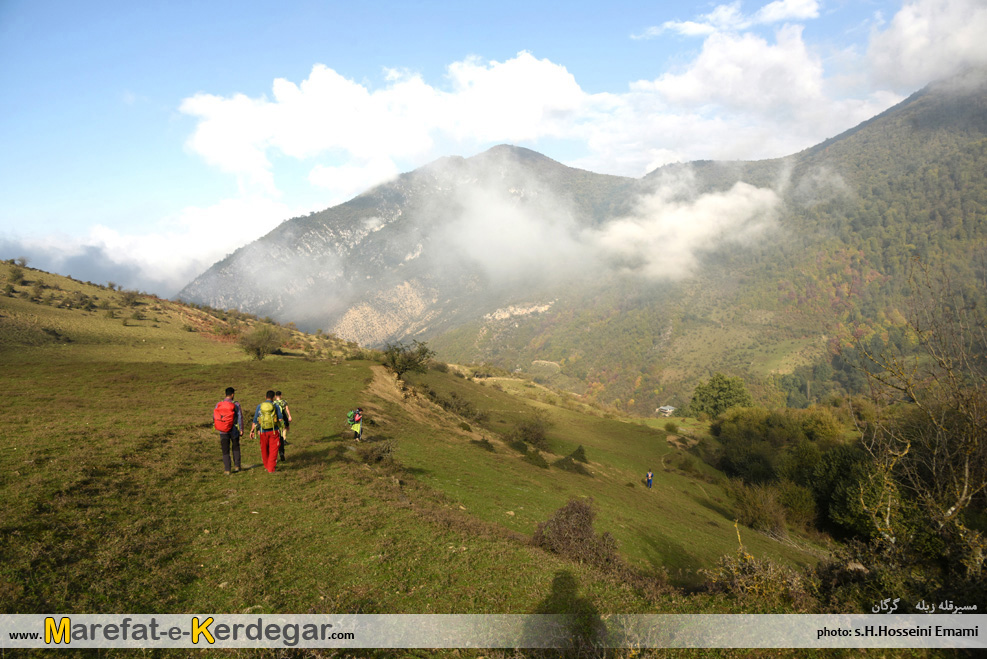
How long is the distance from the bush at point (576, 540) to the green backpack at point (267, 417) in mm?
8726

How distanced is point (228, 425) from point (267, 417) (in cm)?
109

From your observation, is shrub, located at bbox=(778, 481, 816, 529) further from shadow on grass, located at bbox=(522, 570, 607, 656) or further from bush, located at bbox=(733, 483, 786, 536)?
shadow on grass, located at bbox=(522, 570, 607, 656)

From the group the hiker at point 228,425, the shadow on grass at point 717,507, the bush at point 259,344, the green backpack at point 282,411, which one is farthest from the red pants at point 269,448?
the shadow on grass at point 717,507

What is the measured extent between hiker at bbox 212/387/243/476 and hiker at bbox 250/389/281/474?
1.73 feet

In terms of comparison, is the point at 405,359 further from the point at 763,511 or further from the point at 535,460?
the point at 763,511

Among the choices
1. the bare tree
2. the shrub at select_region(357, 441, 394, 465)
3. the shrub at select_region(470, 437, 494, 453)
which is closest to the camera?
the bare tree

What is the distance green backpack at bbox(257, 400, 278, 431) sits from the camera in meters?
13.3

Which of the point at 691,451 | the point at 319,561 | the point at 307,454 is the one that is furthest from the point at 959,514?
the point at 691,451

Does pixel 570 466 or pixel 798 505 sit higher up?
pixel 570 466

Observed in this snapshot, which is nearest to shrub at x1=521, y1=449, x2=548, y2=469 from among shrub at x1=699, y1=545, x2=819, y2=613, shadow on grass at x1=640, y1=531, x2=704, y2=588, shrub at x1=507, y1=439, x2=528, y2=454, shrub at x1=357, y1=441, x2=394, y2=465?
shrub at x1=507, y1=439, x2=528, y2=454

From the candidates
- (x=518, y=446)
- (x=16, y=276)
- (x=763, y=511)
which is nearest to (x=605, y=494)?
(x=518, y=446)

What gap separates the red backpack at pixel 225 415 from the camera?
1234 cm

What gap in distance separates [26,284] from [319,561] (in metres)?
61.5

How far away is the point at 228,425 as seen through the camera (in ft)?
41.3
